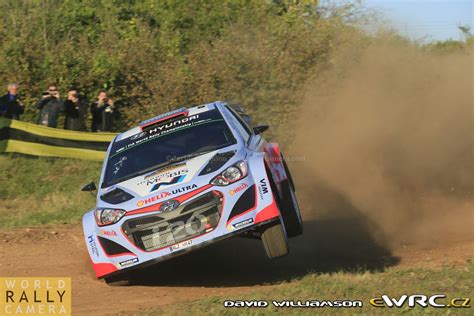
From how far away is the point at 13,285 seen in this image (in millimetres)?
7727

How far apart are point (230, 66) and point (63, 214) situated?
7248 millimetres

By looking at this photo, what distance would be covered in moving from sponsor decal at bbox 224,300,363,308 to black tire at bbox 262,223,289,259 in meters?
0.87

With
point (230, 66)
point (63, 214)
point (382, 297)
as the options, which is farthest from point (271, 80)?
point (382, 297)

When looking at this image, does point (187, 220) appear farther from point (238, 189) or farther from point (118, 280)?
point (118, 280)

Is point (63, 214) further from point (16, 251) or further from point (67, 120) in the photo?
point (67, 120)

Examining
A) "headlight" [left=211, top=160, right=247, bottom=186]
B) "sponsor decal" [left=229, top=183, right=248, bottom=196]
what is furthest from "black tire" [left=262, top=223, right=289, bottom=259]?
"headlight" [left=211, top=160, right=247, bottom=186]

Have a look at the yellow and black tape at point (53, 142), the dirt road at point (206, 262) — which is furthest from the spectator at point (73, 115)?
the dirt road at point (206, 262)

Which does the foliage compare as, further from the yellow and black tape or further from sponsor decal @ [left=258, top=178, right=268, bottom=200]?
sponsor decal @ [left=258, top=178, right=268, bottom=200]

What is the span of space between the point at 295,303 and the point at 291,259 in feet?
9.45

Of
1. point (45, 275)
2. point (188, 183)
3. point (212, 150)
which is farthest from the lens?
point (45, 275)

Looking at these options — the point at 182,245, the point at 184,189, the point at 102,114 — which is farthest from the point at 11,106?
the point at 182,245

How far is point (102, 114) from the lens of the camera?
16453 mm

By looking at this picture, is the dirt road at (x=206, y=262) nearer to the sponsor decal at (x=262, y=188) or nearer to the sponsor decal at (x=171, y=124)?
the sponsor decal at (x=262, y=188)

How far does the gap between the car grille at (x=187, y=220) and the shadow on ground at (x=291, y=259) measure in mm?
905
